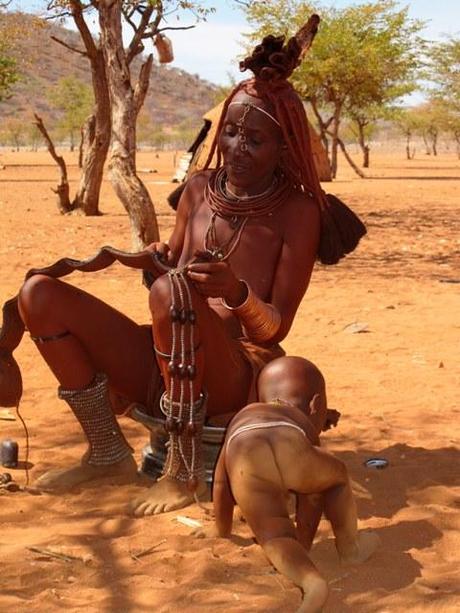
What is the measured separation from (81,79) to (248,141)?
96240mm

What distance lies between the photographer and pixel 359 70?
29.6 m

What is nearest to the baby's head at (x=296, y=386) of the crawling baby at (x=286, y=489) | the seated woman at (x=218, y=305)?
the crawling baby at (x=286, y=489)

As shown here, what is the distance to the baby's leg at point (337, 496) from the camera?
2.48m

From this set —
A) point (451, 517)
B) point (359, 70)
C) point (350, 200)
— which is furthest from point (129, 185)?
point (359, 70)

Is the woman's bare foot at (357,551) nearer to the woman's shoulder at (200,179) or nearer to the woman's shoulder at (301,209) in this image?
the woman's shoulder at (301,209)

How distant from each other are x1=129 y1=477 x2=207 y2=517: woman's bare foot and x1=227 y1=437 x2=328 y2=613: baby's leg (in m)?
0.60

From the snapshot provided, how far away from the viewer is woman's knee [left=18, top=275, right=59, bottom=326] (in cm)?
317

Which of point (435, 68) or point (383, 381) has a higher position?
point (435, 68)

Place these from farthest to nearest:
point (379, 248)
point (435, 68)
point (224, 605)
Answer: point (435, 68)
point (379, 248)
point (224, 605)

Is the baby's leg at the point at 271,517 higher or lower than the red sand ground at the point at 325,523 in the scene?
higher

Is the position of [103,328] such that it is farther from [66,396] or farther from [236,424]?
[236,424]

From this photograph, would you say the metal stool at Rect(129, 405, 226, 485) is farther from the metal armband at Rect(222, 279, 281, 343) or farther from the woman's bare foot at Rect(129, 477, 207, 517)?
the metal armband at Rect(222, 279, 281, 343)

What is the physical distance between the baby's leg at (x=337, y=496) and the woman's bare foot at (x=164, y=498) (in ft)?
2.03

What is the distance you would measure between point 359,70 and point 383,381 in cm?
2617
